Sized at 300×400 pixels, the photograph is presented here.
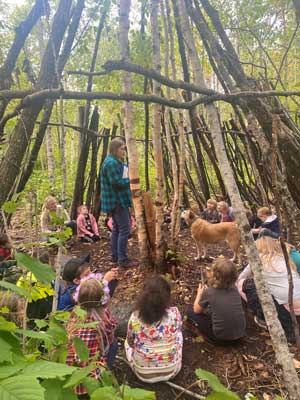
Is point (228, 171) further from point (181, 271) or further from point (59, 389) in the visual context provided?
point (181, 271)

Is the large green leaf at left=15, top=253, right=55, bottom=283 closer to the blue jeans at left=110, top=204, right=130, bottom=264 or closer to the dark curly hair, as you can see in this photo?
the dark curly hair

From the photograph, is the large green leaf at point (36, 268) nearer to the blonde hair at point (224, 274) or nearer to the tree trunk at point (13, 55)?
the tree trunk at point (13, 55)

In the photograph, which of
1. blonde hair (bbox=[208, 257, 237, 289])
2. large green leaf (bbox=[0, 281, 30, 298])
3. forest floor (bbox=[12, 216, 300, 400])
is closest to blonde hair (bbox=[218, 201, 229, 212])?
forest floor (bbox=[12, 216, 300, 400])

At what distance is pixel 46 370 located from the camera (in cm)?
52

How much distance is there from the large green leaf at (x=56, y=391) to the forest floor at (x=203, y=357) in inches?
34.8

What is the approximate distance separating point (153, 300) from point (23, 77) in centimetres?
591

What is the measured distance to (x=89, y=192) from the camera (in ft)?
16.6

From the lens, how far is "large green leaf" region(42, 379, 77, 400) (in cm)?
58

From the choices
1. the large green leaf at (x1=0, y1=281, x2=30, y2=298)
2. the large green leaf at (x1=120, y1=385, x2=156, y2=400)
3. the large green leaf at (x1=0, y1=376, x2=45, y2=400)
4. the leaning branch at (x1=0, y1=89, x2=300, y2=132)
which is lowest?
the large green leaf at (x1=120, y1=385, x2=156, y2=400)

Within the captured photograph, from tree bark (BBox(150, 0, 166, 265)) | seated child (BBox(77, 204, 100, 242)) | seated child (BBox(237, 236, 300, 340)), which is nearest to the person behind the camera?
seated child (BBox(237, 236, 300, 340))

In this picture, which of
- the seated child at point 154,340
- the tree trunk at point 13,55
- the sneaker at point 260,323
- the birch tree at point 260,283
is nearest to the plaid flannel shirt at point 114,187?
the seated child at point 154,340

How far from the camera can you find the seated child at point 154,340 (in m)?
1.93

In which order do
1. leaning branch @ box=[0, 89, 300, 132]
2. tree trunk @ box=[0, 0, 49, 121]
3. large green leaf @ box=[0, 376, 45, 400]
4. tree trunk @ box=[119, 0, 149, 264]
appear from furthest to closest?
tree trunk @ box=[119, 0, 149, 264], tree trunk @ box=[0, 0, 49, 121], leaning branch @ box=[0, 89, 300, 132], large green leaf @ box=[0, 376, 45, 400]

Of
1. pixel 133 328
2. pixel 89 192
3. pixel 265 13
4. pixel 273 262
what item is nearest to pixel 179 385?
pixel 133 328
